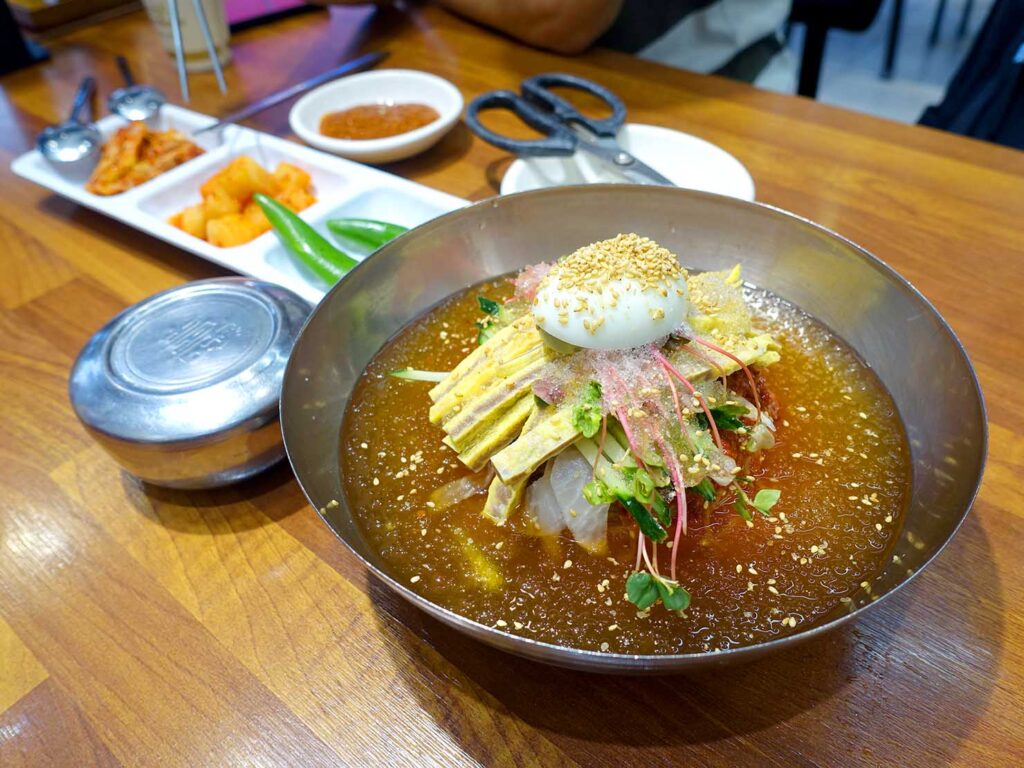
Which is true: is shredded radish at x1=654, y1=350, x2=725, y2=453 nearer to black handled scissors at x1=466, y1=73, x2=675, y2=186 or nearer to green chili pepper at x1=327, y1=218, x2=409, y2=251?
black handled scissors at x1=466, y1=73, x2=675, y2=186

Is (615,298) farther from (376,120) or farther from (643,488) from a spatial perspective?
(376,120)

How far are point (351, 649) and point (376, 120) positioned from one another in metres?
1.91

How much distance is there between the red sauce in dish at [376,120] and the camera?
2322mm

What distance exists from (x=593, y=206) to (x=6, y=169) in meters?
2.25

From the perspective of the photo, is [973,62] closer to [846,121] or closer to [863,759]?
[846,121]

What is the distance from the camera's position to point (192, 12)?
2.77m

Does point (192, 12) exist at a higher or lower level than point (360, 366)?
higher

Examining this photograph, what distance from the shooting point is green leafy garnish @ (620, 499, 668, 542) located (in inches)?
36.4

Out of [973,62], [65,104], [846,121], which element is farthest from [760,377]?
[65,104]

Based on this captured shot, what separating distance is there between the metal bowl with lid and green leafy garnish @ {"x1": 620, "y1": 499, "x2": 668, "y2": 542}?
2.16 ft

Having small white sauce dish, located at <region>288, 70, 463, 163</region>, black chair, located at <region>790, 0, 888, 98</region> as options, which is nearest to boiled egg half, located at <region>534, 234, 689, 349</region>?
small white sauce dish, located at <region>288, 70, 463, 163</region>

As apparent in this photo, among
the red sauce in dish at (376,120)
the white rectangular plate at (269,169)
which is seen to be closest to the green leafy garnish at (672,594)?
the white rectangular plate at (269,169)

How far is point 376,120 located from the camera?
2391 millimetres

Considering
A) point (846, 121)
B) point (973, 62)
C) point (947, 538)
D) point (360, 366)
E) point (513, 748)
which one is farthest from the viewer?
point (973, 62)
